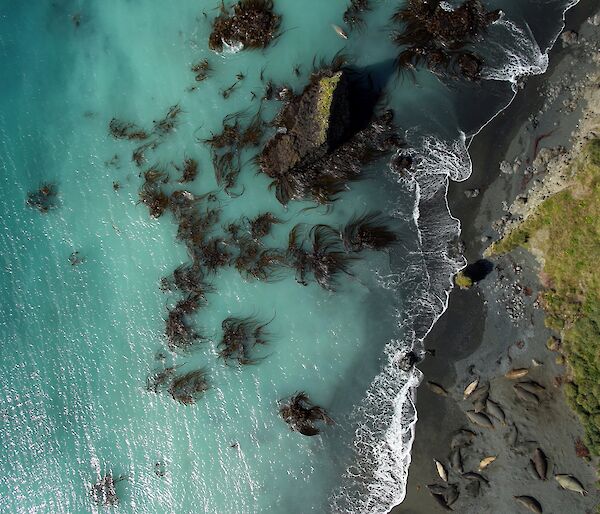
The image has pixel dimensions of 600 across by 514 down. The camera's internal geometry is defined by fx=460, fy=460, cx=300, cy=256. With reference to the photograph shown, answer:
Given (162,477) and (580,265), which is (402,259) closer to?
(580,265)

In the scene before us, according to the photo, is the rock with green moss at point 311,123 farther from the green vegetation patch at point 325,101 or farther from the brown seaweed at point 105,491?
the brown seaweed at point 105,491

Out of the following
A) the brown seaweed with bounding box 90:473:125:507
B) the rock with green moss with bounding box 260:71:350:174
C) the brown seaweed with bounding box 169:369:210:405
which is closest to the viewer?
the rock with green moss with bounding box 260:71:350:174

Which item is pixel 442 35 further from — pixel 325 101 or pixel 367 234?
pixel 367 234

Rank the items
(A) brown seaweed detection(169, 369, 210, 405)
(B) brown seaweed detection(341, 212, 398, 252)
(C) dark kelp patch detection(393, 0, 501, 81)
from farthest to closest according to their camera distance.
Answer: (A) brown seaweed detection(169, 369, 210, 405)
(B) brown seaweed detection(341, 212, 398, 252)
(C) dark kelp patch detection(393, 0, 501, 81)

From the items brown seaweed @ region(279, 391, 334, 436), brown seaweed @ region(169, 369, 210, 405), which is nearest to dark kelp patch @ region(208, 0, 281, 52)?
brown seaweed @ region(169, 369, 210, 405)

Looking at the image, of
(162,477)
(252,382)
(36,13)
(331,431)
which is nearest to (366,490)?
(331,431)

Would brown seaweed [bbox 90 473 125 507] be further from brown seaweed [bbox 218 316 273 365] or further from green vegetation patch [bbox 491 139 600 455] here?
green vegetation patch [bbox 491 139 600 455]

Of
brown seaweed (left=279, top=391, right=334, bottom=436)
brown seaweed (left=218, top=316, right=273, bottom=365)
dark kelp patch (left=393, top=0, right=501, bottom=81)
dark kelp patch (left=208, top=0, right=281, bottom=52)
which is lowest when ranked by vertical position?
brown seaweed (left=279, top=391, right=334, bottom=436)
